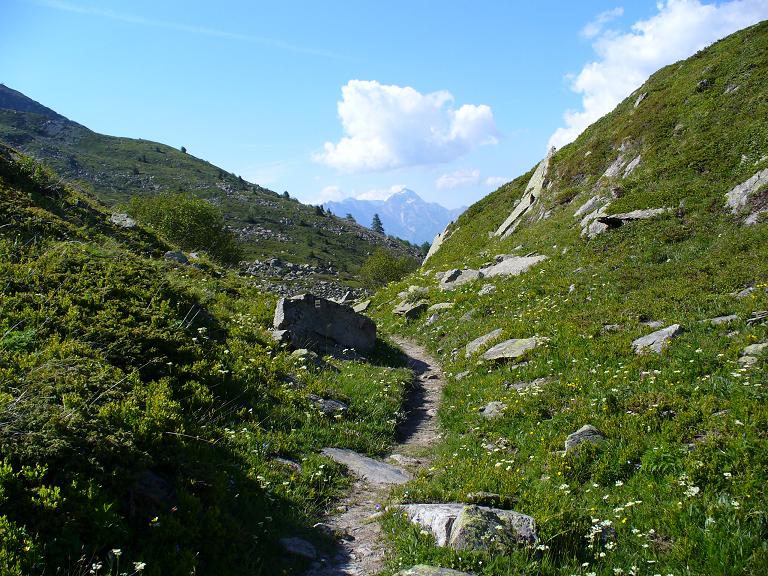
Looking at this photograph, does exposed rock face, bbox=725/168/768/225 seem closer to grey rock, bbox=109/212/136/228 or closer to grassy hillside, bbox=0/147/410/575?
grassy hillside, bbox=0/147/410/575

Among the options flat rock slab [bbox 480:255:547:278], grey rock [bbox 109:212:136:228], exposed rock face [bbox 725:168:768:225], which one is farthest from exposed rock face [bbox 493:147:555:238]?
grey rock [bbox 109:212:136:228]

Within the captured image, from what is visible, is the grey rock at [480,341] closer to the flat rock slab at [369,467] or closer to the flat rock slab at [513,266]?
the flat rock slab at [513,266]

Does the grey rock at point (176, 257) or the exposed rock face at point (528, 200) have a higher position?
the exposed rock face at point (528, 200)

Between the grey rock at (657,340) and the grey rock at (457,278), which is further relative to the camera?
the grey rock at (457,278)

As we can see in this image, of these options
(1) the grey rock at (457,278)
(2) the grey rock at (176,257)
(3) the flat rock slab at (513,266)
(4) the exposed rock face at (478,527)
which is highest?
(3) the flat rock slab at (513,266)

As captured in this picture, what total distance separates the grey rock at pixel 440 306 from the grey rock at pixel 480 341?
539cm

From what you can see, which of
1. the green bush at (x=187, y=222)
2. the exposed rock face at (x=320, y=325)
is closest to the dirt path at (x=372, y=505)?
the exposed rock face at (x=320, y=325)

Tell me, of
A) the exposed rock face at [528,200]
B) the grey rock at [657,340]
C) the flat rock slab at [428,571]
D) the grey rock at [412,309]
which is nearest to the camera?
the flat rock slab at [428,571]

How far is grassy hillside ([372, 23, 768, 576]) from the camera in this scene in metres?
6.50

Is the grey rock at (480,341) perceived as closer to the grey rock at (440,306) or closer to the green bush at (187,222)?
the grey rock at (440,306)

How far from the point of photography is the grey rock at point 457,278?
26191mm

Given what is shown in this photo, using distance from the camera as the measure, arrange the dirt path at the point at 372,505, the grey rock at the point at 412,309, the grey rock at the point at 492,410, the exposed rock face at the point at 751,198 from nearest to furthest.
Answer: the dirt path at the point at 372,505 < the grey rock at the point at 492,410 < the exposed rock face at the point at 751,198 < the grey rock at the point at 412,309

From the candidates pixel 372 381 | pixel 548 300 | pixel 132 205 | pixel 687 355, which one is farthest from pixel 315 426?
pixel 132 205

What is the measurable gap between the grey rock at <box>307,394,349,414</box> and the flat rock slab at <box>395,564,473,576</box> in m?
5.79
